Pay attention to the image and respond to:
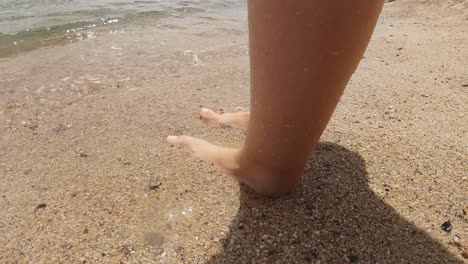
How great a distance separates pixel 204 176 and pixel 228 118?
537mm

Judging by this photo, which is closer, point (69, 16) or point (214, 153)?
point (214, 153)

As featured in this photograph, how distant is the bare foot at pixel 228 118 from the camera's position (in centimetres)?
183

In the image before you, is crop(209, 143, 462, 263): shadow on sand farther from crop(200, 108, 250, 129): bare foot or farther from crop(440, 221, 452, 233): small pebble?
crop(200, 108, 250, 129): bare foot

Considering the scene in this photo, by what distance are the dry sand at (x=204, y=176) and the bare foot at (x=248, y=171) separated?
37 millimetres

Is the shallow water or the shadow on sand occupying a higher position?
the shallow water

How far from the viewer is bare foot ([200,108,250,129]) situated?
6.00ft

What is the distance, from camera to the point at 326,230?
1122 millimetres

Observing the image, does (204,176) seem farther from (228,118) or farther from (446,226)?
(446,226)

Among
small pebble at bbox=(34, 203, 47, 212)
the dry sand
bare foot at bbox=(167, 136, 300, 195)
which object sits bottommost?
small pebble at bbox=(34, 203, 47, 212)

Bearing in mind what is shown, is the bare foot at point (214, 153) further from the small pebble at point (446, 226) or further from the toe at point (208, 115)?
the small pebble at point (446, 226)

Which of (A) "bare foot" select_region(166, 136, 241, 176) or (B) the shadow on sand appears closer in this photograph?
(B) the shadow on sand

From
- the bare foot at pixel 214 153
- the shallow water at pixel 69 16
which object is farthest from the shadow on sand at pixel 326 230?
the shallow water at pixel 69 16

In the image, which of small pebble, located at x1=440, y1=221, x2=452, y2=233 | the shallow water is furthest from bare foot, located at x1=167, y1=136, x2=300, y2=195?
the shallow water

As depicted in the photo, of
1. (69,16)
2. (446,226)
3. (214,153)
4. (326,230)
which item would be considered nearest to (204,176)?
(214,153)
